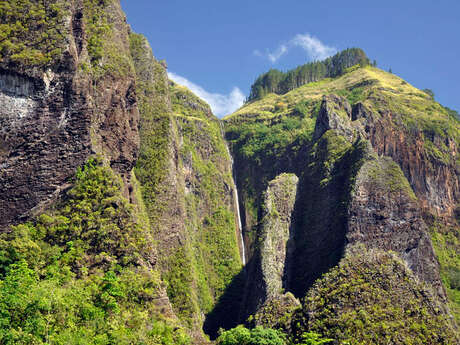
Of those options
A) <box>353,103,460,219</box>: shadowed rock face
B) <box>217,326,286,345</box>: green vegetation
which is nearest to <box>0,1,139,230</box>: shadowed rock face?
<box>217,326,286,345</box>: green vegetation

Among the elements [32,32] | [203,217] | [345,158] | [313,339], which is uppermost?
[32,32]

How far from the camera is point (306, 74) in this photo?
5920 inches

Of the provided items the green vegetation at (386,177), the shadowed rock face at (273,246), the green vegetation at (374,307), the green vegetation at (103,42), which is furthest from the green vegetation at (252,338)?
the green vegetation at (103,42)

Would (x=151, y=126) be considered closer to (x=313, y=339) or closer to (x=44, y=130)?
(x=44, y=130)

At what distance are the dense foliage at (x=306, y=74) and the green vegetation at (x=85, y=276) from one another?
104789 mm

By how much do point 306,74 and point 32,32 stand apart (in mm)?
110283

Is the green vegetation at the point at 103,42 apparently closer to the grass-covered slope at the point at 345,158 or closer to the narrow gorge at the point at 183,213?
the narrow gorge at the point at 183,213

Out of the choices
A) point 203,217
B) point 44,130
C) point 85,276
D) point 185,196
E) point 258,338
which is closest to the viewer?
point 85,276

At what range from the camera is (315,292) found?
177ft

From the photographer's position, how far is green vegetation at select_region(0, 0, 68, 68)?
49031 mm

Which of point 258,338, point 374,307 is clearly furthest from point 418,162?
point 258,338

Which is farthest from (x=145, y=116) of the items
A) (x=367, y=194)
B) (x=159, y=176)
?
(x=367, y=194)

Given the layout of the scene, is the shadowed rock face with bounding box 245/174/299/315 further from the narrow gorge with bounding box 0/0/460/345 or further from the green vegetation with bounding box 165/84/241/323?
the green vegetation with bounding box 165/84/241/323

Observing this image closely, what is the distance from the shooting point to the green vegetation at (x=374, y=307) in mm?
47688
